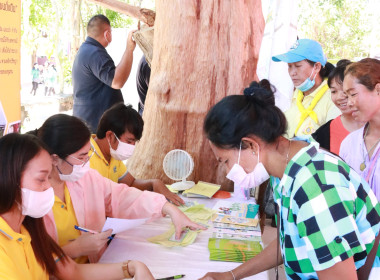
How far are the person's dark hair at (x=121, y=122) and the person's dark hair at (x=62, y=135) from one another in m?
0.52

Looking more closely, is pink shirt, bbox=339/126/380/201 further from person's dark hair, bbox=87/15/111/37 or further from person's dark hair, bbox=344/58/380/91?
person's dark hair, bbox=87/15/111/37

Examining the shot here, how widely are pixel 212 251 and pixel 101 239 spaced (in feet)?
1.56

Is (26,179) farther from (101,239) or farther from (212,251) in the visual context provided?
(212,251)

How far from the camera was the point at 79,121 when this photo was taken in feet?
6.18

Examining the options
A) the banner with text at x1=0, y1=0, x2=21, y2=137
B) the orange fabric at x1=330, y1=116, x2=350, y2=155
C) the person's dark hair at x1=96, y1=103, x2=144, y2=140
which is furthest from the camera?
the orange fabric at x1=330, y1=116, x2=350, y2=155

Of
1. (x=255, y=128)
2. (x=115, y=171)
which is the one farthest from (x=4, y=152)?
(x=115, y=171)

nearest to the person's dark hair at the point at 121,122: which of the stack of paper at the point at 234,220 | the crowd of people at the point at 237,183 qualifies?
the crowd of people at the point at 237,183

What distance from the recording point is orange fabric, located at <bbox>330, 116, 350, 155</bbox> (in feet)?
8.54

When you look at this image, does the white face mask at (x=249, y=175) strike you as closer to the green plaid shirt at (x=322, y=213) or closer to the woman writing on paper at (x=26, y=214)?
the green plaid shirt at (x=322, y=213)

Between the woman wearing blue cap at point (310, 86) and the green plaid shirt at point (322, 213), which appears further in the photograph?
the woman wearing blue cap at point (310, 86)

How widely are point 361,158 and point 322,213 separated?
3.56ft

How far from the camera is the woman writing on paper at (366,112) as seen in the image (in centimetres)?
198

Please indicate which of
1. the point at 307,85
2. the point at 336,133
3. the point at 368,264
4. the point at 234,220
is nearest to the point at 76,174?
the point at 234,220

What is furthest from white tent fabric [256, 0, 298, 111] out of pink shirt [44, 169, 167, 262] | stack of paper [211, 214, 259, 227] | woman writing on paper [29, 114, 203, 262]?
woman writing on paper [29, 114, 203, 262]
